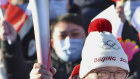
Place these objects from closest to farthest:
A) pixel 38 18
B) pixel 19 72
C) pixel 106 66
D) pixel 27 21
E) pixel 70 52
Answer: pixel 38 18, pixel 106 66, pixel 19 72, pixel 70 52, pixel 27 21

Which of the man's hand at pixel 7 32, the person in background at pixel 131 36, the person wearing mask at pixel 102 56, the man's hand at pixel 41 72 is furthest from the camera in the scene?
the person in background at pixel 131 36

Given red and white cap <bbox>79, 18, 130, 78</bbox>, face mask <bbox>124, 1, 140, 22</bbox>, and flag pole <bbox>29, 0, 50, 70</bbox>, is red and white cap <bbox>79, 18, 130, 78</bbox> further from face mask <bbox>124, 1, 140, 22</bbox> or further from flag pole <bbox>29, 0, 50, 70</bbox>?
face mask <bbox>124, 1, 140, 22</bbox>

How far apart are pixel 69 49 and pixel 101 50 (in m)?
1.29

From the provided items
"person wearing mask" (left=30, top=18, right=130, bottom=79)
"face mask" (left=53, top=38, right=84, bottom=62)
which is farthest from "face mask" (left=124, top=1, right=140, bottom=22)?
"person wearing mask" (left=30, top=18, right=130, bottom=79)

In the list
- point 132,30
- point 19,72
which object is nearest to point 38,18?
point 19,72

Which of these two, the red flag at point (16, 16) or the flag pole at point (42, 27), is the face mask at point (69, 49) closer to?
the red flag at point (16, 16)

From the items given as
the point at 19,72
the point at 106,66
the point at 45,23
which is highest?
the point at 45,23

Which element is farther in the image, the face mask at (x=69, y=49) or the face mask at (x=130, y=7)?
the face mask at (x=130, y=7)

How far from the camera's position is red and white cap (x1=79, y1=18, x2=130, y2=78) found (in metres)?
2.19

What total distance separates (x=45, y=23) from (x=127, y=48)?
165 cm

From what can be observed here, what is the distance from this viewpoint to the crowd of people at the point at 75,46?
2.20 metres

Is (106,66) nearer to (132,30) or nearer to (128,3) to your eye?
(132,30)

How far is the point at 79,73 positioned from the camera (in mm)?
2279

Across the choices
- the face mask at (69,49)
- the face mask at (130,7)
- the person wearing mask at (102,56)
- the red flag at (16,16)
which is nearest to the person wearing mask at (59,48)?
the face mask at (69,49)
